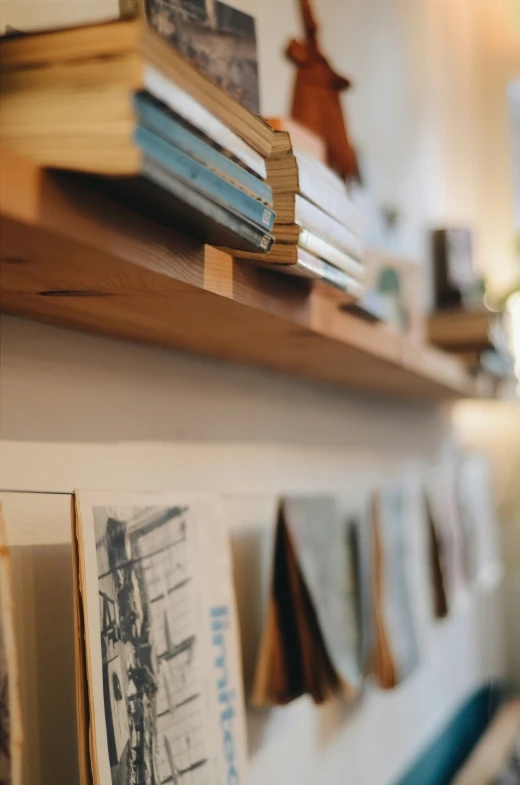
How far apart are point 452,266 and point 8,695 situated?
6.13 ft

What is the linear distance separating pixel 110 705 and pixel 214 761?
22cm

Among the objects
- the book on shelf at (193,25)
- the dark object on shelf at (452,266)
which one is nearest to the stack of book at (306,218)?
the book on shelf at (193,25)

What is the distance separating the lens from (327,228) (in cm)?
80

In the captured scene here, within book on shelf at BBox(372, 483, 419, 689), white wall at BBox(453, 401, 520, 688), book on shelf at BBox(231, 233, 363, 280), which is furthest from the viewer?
white wall at BBox(453, 401, 520, 688)

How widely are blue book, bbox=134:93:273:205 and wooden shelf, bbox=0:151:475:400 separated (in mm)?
62

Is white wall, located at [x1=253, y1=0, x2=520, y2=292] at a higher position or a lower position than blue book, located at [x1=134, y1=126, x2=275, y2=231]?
higher

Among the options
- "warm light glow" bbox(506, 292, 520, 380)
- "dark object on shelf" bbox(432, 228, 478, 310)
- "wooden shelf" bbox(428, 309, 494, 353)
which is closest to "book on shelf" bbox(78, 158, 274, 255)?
"wooden shelf" bbox(428, 309, 494, 353)

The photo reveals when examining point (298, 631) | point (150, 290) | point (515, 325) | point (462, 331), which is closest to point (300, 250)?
point (150, 290)

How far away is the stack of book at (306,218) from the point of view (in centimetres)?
73

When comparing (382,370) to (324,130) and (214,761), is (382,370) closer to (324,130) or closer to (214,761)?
(324,130)

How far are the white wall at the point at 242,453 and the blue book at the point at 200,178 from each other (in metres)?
0.29

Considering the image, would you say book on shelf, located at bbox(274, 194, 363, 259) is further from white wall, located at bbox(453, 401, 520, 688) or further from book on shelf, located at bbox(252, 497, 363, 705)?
white wall, located at bbox(453, 401, 520, 688)

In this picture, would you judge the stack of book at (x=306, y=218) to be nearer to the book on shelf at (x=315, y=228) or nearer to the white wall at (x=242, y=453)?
the book on shelf at (x=315, y=228)

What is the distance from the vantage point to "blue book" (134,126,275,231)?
47cm
